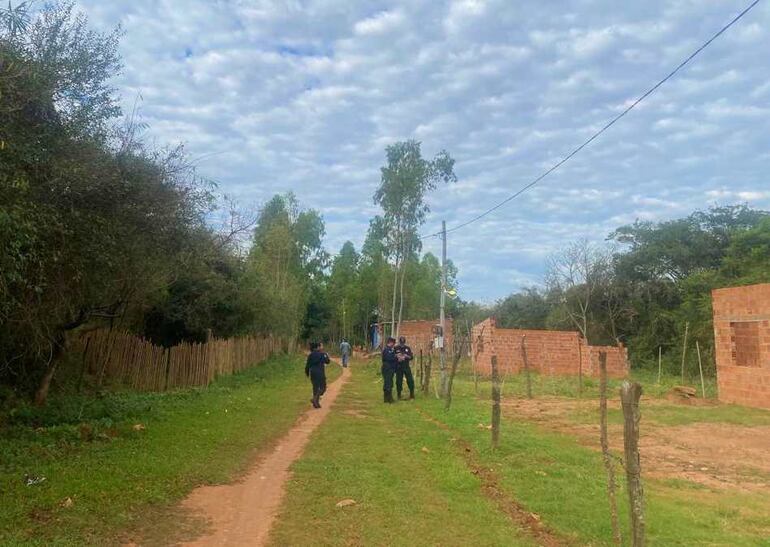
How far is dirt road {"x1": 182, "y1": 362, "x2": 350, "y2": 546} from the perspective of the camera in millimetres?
5508

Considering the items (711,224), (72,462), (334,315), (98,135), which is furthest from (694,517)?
(334,315)

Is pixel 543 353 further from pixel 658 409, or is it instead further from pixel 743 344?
pixel 658 409

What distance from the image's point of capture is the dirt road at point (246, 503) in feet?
18.1

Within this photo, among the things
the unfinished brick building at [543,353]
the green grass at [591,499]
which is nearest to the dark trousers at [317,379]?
the green grass at [591,499]

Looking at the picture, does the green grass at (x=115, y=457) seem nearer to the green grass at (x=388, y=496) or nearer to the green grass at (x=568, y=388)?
the green grass at (x=388, y=496)

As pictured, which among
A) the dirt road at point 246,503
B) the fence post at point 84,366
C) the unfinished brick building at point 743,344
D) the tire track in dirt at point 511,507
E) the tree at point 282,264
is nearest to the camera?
the dirt road at point 246,503

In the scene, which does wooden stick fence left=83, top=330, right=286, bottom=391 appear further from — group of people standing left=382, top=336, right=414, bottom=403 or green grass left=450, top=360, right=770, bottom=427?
green grass left=450, top=360, right=770, bottom=427

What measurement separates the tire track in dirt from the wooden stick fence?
9.34m

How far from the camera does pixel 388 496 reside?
6973mm

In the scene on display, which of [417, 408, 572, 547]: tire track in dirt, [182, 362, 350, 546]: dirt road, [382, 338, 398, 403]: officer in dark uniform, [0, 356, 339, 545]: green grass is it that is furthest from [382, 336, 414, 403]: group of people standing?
[182, 362, 350, 546]: dirt road

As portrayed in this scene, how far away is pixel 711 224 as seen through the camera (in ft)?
137

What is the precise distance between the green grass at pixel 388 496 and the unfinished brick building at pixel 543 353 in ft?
68.3

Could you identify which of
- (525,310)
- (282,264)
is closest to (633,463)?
(282,264)

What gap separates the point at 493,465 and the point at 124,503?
16.2 feet
